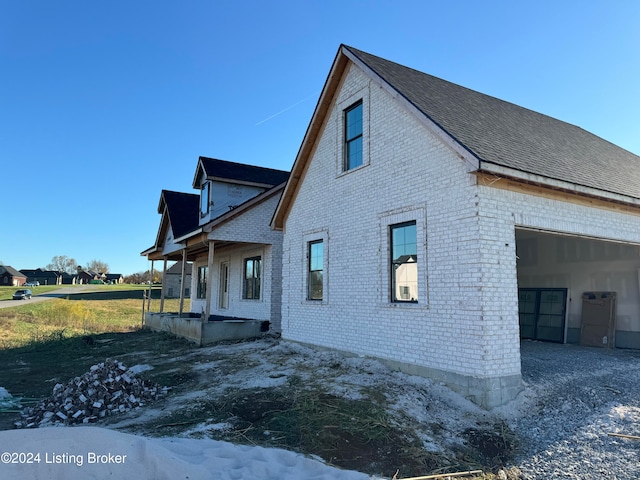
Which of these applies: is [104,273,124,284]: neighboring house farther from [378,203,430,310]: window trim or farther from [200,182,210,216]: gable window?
[378,203,430,310]: window trim

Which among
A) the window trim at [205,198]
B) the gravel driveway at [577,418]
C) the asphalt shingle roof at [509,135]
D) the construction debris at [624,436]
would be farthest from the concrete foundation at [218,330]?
the construction debris at [624,436]

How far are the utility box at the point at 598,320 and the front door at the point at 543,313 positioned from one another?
651 millimetres

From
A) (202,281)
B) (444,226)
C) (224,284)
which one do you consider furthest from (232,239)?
(444,226)

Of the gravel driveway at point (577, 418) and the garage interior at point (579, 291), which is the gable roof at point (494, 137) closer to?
the garage interior at point (579, 291)

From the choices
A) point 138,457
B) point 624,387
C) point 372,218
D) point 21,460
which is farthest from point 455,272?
point 21,460

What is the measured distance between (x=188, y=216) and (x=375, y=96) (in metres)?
14.0

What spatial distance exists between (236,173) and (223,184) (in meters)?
0.99

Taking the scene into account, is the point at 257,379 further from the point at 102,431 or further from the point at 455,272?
the point at 102,431

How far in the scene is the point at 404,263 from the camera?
899 centimetres

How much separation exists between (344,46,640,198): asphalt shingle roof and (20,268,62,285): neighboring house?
13105 cm

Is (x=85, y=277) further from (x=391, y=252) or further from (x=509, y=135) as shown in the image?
(x=509, y=135)

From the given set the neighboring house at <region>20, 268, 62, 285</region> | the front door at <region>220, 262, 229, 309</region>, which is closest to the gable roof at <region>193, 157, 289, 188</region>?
the front door at <region>220, 262, 229, 309</region>

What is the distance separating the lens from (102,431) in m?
Result: 3.94

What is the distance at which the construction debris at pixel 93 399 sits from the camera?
725cm
